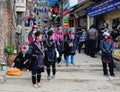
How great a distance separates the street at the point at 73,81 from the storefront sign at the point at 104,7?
9.98ft

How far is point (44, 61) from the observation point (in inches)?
486

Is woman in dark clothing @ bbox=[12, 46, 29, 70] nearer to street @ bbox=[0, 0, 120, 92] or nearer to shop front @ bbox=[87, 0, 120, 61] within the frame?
street @ bbox=[0, 0, 120, 92]

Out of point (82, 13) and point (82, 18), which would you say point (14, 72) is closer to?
point (82, 13)

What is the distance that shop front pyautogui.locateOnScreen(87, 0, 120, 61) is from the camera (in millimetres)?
15914

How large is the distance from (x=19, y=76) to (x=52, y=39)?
74.5 inches

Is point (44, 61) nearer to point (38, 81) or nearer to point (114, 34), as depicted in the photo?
point (38, 81)

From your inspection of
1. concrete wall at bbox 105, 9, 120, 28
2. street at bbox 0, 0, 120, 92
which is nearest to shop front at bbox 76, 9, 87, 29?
street at bbox 0, 0, 120, 92

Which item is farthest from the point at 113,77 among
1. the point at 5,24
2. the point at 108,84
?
the point at 5,24

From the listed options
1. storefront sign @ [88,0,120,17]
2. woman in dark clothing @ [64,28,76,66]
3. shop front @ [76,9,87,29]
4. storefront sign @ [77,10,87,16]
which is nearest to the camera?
woman in dark clothing @ [64,28,76,66]

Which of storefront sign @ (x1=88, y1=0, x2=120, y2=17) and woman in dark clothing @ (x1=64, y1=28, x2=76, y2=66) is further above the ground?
storefront sign @ (x1=88, y1=0, x2=120, y2=17)

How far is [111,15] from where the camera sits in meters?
18.5

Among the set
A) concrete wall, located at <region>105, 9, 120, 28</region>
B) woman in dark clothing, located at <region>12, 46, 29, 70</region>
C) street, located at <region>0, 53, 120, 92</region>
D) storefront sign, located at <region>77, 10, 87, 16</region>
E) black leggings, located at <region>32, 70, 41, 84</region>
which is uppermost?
storefront sign, located at <region>77, 10, 87, 16</region>

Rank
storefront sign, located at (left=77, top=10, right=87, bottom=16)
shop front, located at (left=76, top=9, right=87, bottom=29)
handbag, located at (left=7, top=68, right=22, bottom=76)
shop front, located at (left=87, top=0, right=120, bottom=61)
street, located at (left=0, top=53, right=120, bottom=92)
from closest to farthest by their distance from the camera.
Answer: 1. street, located at (left=0, top=53, right=120, bottom=92)
2. handbag, located at (left=7, top=68, right=22, bottom=76)
3. shop front, located at (left=87, top=0, right=120, bottom=61)
4. storefront sign, located at (left=77, top=10, right=87, bottom=16)
5. shop front, located at (left=76, top=9, right=87, bottom=29)

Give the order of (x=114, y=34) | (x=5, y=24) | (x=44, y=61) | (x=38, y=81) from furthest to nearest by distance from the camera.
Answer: (x=114, y=34) < (x=5, y=24) < (x=44, y=61) < (x=38, y=81)
